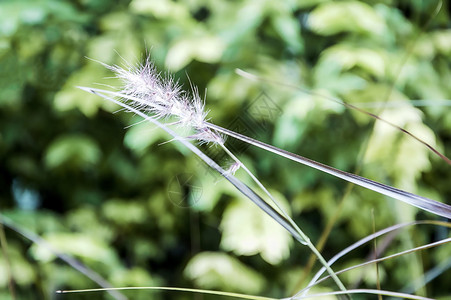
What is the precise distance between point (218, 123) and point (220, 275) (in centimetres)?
34

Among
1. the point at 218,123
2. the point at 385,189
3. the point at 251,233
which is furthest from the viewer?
the point at 218,123

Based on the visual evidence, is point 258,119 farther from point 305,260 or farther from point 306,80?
point 305,260

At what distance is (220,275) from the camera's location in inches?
38.1

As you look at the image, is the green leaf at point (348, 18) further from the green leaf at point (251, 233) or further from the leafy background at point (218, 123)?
the green leaf at point (251, 233)

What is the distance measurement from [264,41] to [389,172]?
47cm

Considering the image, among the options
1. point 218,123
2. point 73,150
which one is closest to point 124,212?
point 73,150

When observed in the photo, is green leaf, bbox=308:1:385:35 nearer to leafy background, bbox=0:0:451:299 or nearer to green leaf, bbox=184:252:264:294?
leafy background, bbox=0:0:451:299

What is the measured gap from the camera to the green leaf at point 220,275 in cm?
97

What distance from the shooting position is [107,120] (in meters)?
1.23

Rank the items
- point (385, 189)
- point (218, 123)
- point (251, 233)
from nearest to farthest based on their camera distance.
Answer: point (385, 189)
point (251, 233)
point (218, 123)

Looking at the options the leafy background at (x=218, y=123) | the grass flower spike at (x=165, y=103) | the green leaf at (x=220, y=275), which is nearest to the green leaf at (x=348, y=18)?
the leafy background at (x=218, y=123)

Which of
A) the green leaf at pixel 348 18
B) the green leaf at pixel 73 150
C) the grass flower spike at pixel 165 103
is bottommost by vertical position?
the green leaf at pixel 73 150

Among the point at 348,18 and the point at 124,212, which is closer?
the point at 348,18

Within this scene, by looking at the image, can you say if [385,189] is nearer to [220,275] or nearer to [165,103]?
[165,103]
